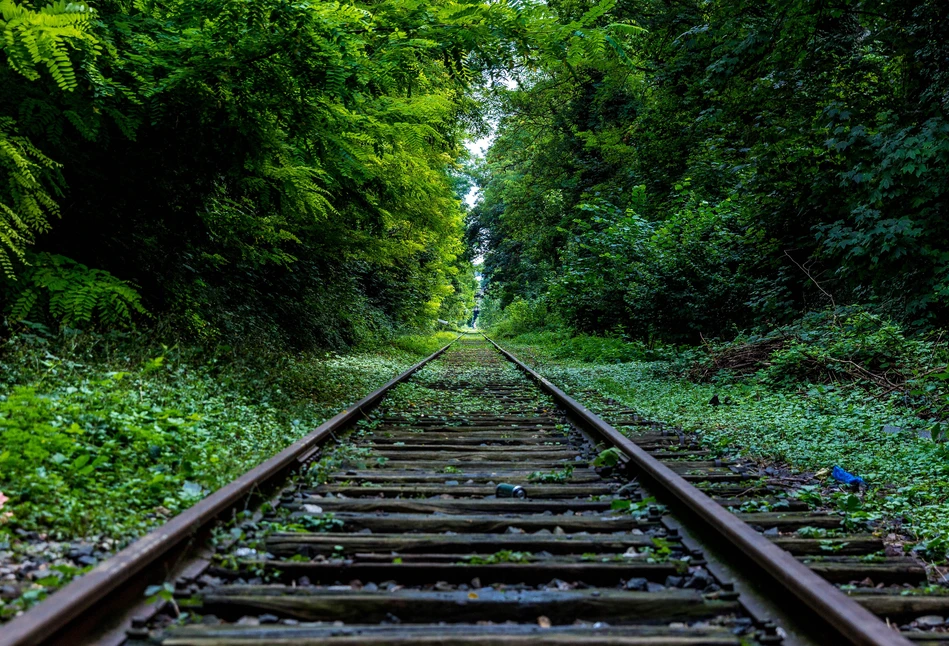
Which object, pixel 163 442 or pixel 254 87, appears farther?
pixel 254 87

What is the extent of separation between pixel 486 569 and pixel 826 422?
16.1ft

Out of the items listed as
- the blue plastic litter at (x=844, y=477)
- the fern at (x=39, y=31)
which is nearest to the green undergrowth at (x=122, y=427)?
the fern at (x=39, y=31)

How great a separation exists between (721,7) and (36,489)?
397 inches

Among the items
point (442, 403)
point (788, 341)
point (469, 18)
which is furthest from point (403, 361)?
point (469, 18)

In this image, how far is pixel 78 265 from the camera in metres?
5.57

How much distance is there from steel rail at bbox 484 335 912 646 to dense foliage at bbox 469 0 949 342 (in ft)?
13.0

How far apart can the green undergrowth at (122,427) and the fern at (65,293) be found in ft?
0.78

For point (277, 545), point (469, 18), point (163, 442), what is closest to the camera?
point (277, 545)

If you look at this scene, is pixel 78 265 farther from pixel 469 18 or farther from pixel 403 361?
pixel 403 361

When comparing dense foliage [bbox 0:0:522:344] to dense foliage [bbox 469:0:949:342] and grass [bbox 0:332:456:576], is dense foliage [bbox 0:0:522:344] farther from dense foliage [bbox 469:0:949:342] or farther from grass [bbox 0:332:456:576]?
dense foliage [bbox 469:0:949:342]

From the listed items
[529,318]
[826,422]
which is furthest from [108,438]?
[529,318]

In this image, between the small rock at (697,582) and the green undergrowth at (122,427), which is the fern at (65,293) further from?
the small rock at (697,582)

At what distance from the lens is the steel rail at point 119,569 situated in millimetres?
1751

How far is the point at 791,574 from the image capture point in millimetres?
2258
